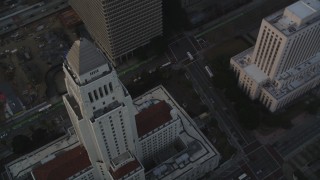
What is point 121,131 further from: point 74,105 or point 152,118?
point 152,118

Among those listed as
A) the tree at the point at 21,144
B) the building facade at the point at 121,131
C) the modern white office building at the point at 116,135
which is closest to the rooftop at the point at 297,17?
the modern white office building at the point at 116,135

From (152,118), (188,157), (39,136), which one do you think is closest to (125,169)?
(152,118)

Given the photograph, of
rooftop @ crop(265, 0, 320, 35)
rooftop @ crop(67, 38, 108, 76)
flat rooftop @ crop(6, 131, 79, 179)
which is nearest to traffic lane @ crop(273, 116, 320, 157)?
rooftop @ crop(265, 0, 320, 35)

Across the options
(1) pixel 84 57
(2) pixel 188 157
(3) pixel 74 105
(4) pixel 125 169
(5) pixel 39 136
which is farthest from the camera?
(5) pixel 39 136

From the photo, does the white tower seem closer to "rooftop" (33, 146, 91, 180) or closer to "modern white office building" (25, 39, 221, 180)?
"modern white office building" (25, 39, 221, 180)

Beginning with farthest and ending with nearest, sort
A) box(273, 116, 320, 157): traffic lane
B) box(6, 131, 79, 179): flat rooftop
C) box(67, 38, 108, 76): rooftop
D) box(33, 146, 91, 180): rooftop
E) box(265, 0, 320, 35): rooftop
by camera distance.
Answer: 1. box(273, 116, 320, 157): traffic lane
2. box(265, 0, 320, 35): rooftop
3. box(6, 131, 79, 179): flat rooftop
4. box(33, 146, 91, 180): rooftop
5. box(67, 38, 108, 76): rooftop

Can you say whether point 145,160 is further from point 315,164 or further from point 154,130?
point 315,164

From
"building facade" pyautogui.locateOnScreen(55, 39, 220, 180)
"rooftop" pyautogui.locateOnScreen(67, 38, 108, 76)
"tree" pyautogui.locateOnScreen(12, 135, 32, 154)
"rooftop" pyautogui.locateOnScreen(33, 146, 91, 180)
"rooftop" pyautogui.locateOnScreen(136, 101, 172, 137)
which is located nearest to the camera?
"rooftop" pyautogui.locateOnScreen(67, 38, 108, 76)
